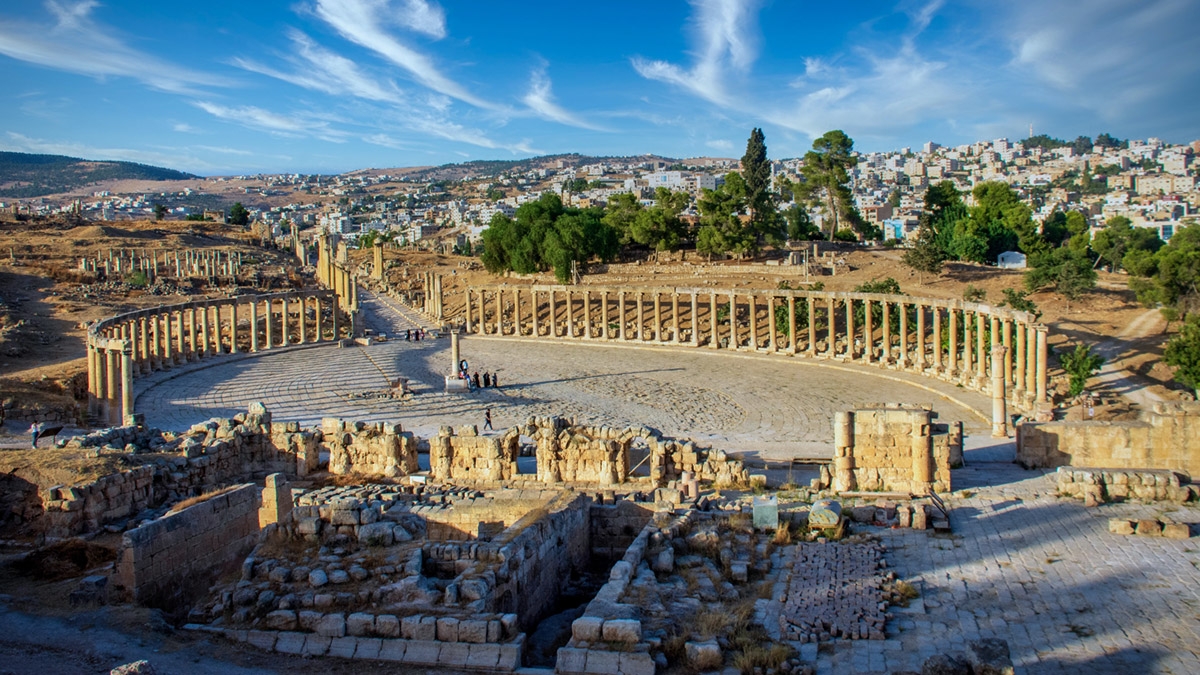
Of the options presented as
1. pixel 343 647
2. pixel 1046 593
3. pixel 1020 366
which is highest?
pixel 1020 366

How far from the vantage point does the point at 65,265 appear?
65.1 metres

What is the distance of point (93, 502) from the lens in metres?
16.3

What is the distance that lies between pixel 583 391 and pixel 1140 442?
21552mm

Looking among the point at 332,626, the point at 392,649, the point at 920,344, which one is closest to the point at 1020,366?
the point at 920,344

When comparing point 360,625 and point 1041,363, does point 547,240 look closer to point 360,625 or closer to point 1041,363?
point 1041,363

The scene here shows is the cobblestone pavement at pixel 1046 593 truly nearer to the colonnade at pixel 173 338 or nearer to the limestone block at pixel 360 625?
the limestone block at pixel 360 625

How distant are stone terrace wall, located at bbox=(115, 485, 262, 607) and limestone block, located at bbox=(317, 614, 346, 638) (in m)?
3.46

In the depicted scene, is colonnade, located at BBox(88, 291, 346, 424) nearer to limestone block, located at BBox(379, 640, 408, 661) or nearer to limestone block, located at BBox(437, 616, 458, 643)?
limestone block, located at BBox(379, 640, 408, 661)

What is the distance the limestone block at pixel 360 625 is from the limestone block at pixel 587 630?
2432 mm

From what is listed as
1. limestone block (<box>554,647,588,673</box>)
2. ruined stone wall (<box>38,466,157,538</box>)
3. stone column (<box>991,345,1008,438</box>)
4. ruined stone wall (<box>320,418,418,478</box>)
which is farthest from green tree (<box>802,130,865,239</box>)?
limestone block (<box>554,647,588,673</box>)

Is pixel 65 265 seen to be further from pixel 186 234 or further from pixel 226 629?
pixel 226 629

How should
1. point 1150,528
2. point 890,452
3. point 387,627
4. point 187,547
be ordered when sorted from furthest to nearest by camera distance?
point 890,452, point 1150,528, point 187,547, point 387,627

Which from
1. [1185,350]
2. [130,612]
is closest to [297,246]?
[1185,350]

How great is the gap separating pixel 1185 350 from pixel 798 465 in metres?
19.5
